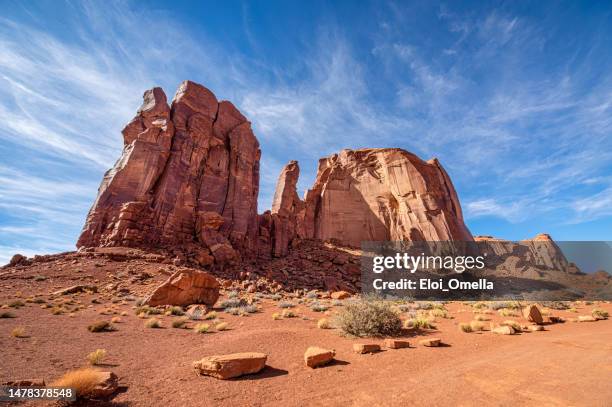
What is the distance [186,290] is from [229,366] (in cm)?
1158

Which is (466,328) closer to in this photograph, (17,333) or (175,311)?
(175,311)

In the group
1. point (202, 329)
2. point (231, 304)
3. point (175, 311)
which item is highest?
point (231, 304)

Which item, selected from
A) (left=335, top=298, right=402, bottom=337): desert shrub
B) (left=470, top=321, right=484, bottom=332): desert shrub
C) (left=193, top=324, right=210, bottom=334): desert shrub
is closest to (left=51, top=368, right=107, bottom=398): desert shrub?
(left=193, top=324, right=210, bottom=334): desert shrub

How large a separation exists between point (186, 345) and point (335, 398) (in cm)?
594

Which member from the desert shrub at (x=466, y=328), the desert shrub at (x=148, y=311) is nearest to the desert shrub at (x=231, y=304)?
the desert shrub at (x=148, y=311)

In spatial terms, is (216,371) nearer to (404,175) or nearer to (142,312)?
(142,312)

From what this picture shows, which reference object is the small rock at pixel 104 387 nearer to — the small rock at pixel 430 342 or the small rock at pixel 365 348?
the small rock at pixel 365 348

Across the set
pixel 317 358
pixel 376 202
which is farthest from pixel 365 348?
pixel 376 202

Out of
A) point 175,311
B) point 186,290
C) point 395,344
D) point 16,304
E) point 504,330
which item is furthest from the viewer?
point 186,290

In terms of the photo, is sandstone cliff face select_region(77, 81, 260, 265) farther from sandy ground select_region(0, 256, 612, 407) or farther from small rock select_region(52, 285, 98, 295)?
sandy ground select_region(0, 256, 612, 407)

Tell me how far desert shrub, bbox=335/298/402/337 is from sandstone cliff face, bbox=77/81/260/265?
20.6 metres

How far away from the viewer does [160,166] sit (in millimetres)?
30125

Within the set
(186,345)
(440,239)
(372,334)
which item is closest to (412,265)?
(440,239)

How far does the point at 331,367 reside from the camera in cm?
614
